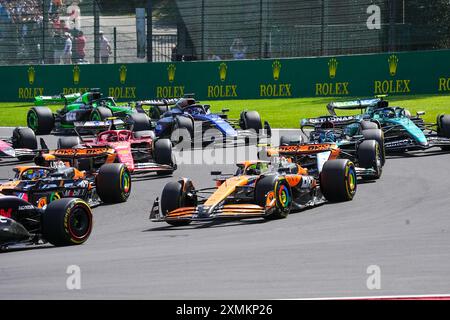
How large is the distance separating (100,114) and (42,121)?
1.85 meters

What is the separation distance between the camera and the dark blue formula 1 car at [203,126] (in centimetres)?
2441

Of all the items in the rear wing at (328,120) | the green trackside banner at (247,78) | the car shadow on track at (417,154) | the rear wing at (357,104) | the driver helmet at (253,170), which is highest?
the green trackside banner at (247,78)

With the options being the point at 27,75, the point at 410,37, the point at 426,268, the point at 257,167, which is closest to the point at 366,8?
the point at 410,37

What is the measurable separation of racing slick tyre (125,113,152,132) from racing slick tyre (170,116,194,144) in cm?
124

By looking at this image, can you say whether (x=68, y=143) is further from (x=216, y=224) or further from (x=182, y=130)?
(x=216, y=224)

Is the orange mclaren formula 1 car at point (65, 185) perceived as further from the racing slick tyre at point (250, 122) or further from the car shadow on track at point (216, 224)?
the racing slick tyre at point (250, 122)

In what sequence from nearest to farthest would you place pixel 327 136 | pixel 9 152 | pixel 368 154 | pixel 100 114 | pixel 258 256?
pixel 258 256, pixel 368 154, pixel 327 136, pixel 9 152, pixel 100 114

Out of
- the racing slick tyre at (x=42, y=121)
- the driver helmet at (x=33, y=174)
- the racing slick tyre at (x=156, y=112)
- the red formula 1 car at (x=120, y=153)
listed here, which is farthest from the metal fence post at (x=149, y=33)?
the driver helmet at (x=33, y=174)

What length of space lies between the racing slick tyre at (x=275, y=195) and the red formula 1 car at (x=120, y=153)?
5.34 meters

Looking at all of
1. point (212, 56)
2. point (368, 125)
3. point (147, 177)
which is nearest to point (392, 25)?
point (212, 56)

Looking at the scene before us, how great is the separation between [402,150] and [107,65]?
17226mm

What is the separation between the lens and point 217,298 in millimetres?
8227

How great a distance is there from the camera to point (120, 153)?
62.4 feet

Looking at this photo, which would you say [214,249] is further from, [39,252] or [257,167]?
[257,167]
